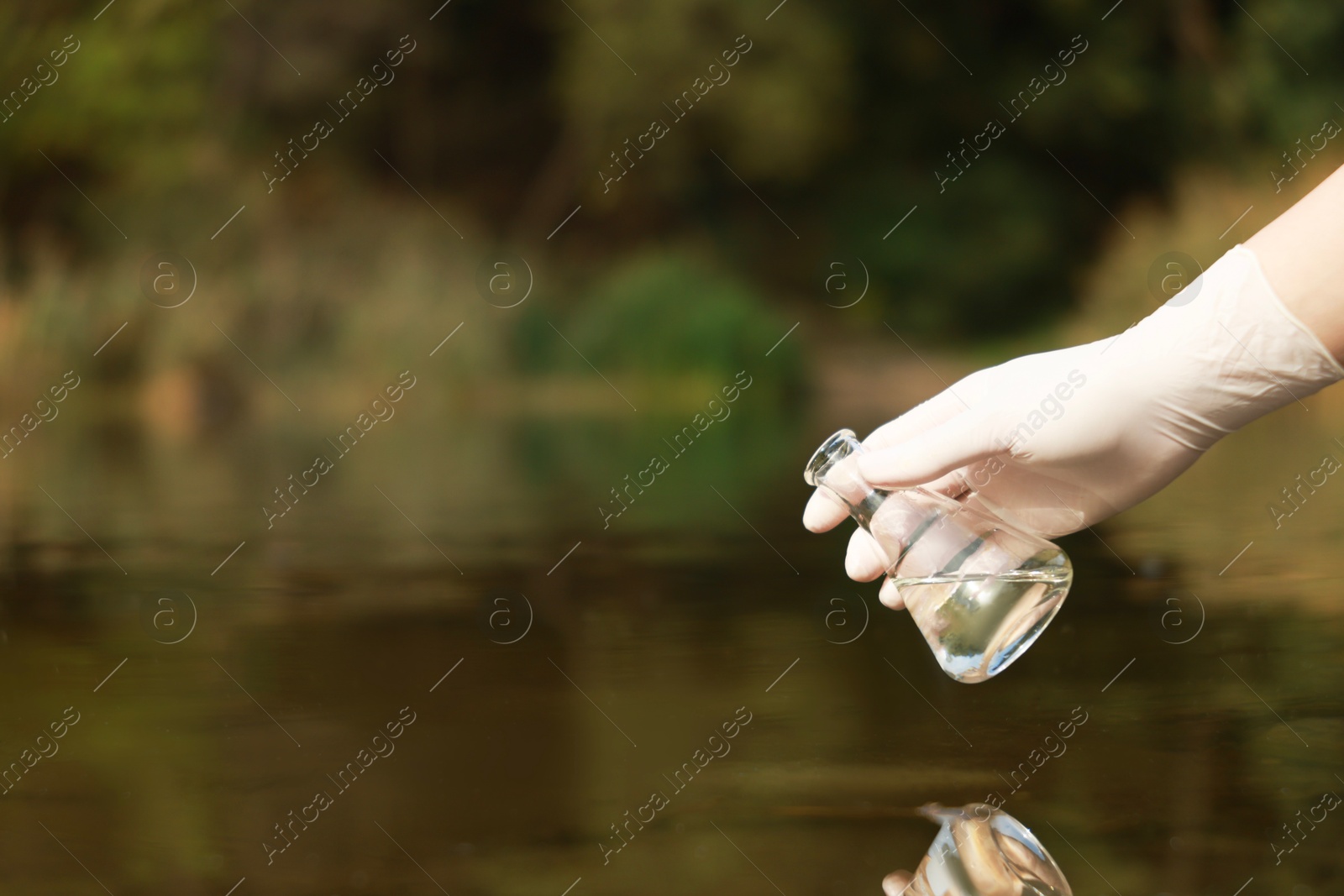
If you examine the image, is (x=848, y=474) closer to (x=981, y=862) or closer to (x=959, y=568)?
(x=959, y=568)

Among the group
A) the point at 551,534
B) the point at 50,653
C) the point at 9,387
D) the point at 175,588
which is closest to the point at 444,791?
the point at 50,653

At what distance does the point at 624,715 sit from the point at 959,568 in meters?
0.41

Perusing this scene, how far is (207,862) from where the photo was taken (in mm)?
1026

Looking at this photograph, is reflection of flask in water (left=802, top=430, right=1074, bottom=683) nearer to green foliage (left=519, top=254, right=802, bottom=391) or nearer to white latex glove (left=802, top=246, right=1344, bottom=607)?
white latex glove (left=802, top=246, right=1344, bottom=607)

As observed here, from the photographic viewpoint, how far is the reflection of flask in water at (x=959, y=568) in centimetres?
119

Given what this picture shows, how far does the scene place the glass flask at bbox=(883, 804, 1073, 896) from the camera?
95 centimetres

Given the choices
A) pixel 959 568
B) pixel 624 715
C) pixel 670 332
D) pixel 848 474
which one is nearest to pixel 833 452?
pixel 848 474

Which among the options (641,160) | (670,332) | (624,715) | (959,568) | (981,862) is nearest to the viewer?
(981,862)

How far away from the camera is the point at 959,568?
1198mm

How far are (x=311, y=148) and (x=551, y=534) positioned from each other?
28.4ft

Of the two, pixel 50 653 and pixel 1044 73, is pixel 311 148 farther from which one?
pixel 50 653

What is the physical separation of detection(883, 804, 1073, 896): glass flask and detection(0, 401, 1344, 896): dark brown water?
0.06ft

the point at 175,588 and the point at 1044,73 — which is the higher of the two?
the point at 175,588

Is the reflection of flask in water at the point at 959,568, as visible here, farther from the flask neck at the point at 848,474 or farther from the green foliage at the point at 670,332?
the green foliage at the point at 670,332
